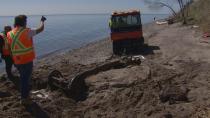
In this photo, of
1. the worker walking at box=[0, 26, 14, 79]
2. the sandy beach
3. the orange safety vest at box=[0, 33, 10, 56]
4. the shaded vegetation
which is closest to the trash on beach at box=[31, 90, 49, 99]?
the sandy beach

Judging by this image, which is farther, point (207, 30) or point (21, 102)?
point (207, 30)

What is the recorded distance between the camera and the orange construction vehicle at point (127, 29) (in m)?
24.6

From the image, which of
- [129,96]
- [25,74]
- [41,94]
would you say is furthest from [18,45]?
[129,96]

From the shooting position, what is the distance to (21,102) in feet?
37.1

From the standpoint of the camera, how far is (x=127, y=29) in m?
24.7

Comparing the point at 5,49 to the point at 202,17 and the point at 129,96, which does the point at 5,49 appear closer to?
the point at 129,96

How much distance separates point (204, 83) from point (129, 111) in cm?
368

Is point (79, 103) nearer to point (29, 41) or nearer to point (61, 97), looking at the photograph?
point (61, 97)

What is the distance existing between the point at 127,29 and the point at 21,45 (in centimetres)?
1431

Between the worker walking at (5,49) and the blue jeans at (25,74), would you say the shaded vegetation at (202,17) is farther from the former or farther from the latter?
the blue jeans at (25,74)

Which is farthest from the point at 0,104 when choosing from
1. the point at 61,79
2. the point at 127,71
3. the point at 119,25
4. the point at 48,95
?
the point at 119,25

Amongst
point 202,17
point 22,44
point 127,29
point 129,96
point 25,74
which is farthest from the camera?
point 202,17

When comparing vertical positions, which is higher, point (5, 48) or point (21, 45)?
point (21, 45)

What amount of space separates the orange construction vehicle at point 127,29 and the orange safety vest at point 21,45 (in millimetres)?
13880
